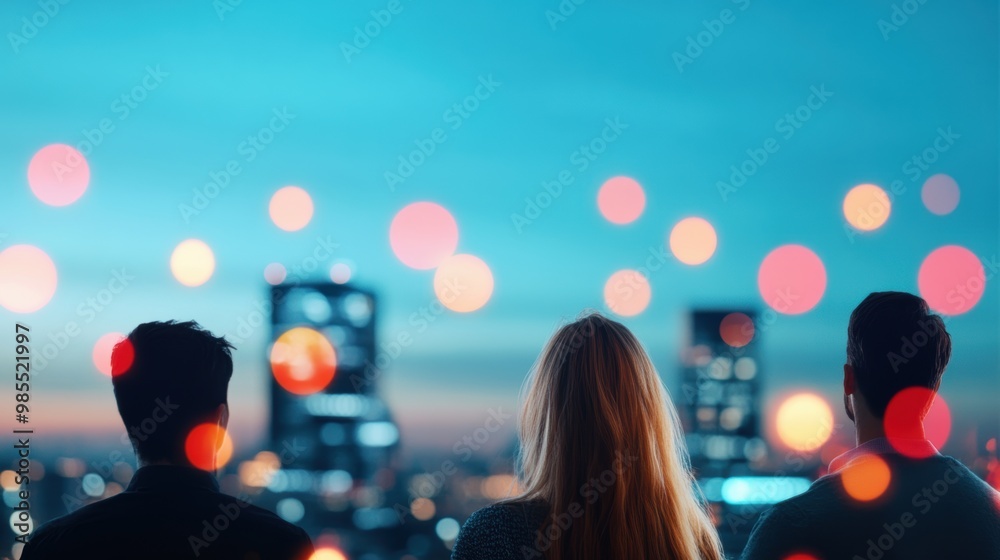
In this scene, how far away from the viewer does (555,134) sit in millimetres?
5605

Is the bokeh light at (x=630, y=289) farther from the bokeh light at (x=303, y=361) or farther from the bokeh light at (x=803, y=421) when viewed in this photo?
the bokeh light at (x=303, y=361)

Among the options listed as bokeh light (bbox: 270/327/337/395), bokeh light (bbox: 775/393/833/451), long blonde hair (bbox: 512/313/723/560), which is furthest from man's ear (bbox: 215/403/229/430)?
bokeh light (bbox: 270/327/337/395)

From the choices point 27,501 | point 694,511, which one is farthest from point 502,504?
point 27,501

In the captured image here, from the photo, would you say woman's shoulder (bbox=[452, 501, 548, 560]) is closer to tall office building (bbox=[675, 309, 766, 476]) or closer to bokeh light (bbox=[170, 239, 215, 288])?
bokeh light (bbox=[170, 239, 215, 288])

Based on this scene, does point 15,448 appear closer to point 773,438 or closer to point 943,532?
point 943,532

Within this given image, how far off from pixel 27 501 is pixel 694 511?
221 cm

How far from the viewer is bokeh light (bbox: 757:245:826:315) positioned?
4.15 metres

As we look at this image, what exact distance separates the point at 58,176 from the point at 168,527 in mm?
3022

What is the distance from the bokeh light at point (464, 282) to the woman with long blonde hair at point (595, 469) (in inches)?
92.8

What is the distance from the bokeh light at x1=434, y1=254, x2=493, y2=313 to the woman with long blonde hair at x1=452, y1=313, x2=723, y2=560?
2.36 metres

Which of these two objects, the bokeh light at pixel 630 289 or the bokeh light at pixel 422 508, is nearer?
the bokeh light at pixel 630 289

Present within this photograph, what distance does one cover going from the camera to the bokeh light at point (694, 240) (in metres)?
4.14

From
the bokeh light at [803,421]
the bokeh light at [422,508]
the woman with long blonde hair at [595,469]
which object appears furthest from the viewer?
the bokeh light at [422,508]

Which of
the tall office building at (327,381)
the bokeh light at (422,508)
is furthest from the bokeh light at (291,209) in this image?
the tall office building at (327,381)
